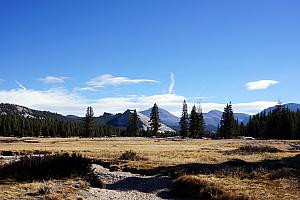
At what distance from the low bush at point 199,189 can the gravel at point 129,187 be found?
0.83 metres

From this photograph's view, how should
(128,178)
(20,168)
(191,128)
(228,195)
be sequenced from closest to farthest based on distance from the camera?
(228,195) → (128,178) → (20,168) → (191,128)

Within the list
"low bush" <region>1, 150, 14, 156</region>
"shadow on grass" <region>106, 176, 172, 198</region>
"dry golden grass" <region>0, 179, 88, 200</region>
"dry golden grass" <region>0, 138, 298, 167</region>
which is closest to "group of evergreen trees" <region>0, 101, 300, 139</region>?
"dry golden grass" <region>0, 138, 298, 167</region>

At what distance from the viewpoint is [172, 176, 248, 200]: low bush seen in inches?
1036

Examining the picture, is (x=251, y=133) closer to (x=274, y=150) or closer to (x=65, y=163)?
(x=274, y=150)

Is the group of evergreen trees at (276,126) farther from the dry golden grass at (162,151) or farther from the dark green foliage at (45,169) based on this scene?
the dark green foliage at (45,169)

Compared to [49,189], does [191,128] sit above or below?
above

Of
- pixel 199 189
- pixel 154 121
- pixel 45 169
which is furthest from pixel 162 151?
pixel 154 121

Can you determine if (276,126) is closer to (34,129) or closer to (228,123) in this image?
(228,123)

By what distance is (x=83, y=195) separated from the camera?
28984mm

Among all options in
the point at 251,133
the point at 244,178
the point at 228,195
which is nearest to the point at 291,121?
the point at 251,133

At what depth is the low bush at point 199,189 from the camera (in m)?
26.3

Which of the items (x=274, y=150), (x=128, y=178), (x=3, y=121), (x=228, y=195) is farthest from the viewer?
(x=3, y=121)

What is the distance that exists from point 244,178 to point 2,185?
18.6 m

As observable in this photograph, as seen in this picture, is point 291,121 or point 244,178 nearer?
point 244,178
